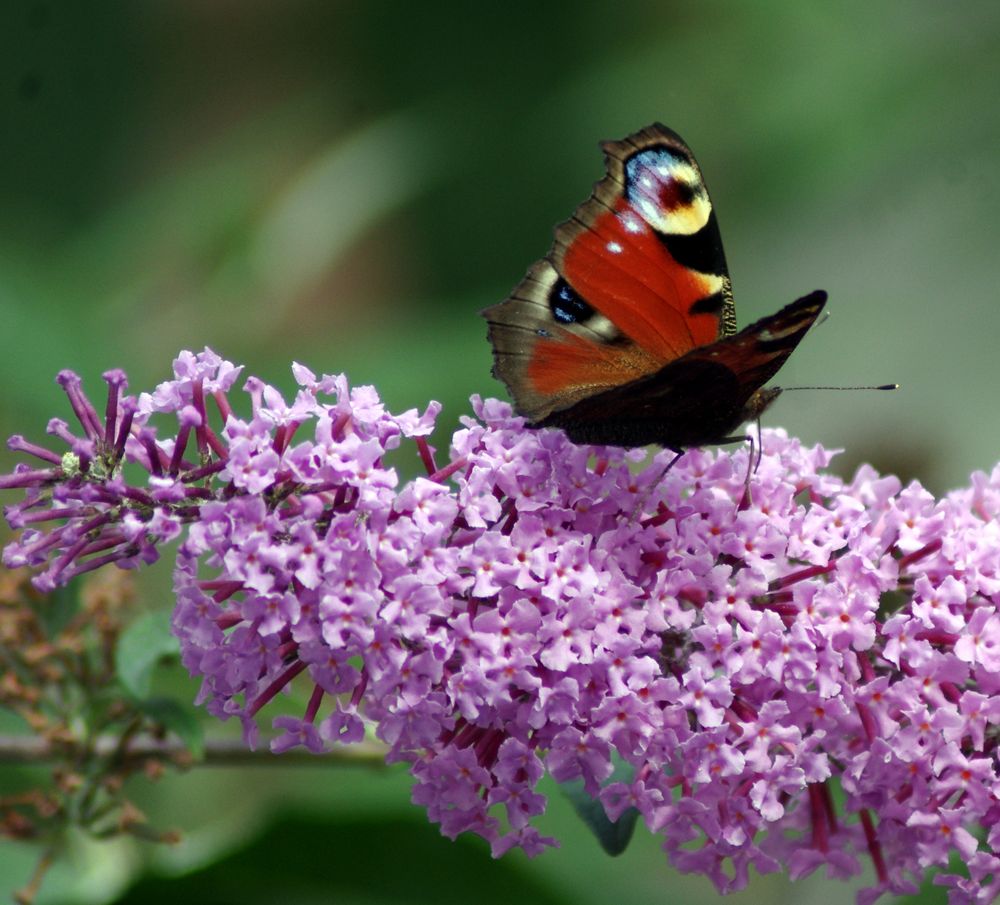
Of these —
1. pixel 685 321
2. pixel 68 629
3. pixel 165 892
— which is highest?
pixel 685 321

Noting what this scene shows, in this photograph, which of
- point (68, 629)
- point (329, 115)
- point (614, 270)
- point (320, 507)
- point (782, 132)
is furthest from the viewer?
point (329, 115)

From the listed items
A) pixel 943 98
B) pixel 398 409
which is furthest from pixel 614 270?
pixel 943 98

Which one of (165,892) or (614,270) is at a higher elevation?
(614,270)

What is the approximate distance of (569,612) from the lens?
1769 millimetres

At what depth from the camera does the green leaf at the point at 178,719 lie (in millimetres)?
2086

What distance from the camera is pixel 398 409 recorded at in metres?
3.22

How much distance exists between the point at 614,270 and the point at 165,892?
5.08 ft

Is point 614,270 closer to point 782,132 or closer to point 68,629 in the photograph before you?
point 68,629

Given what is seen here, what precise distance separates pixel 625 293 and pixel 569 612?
0.58 meters

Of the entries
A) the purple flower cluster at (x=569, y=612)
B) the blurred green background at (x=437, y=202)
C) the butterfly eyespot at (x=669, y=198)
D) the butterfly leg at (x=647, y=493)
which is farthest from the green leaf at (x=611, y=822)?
the butterfly eyespot at (x=669, y=198)

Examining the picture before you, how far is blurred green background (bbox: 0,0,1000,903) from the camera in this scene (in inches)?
129

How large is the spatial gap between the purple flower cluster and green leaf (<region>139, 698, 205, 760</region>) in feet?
0.77

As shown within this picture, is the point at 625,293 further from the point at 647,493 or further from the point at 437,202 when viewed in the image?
the point at 437,202

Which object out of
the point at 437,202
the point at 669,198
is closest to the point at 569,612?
the point at 669,198
